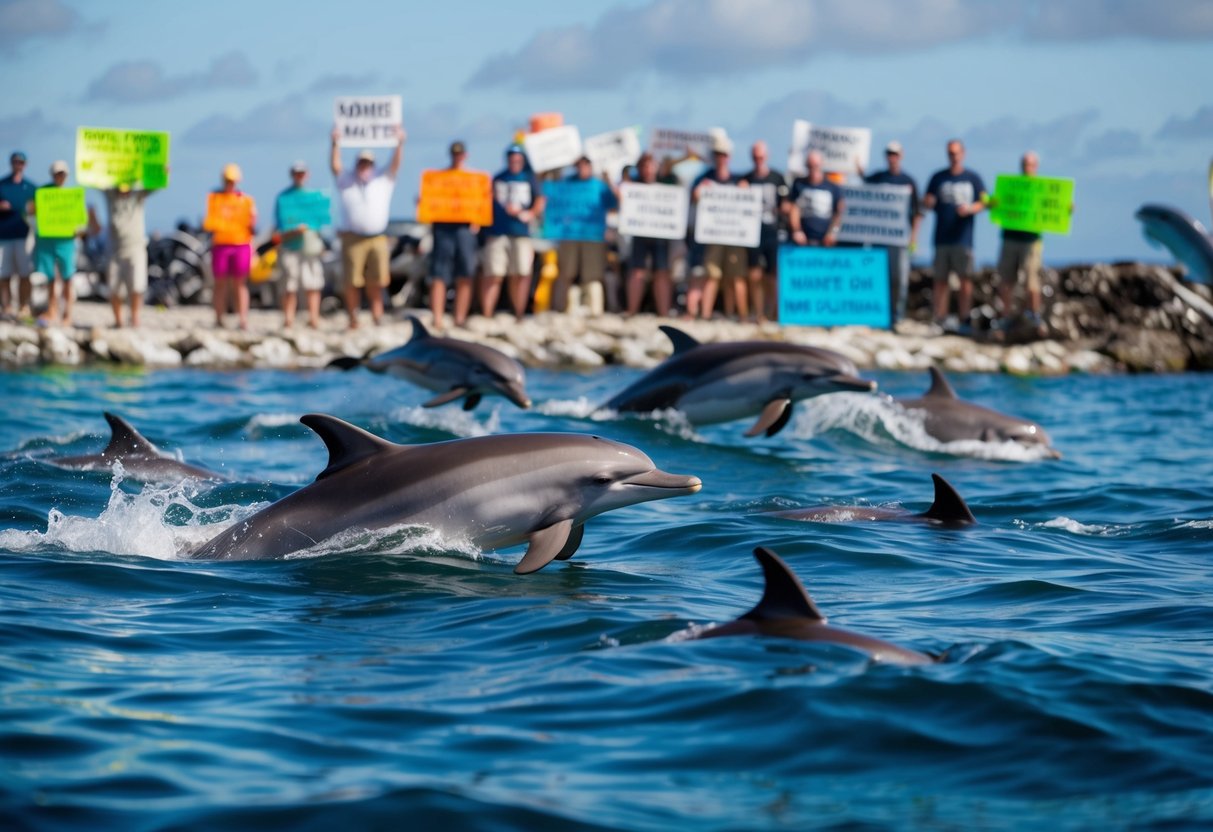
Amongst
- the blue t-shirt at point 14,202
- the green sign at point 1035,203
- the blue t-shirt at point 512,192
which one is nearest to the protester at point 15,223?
the blue t-shirt at point 14,202

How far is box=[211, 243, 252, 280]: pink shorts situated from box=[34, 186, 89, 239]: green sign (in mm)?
1941

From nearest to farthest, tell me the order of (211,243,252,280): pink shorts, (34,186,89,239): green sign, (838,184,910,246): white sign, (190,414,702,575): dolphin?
(190,414,702,575): dolphin
(34,186,89,239): green sign
(211,243,252,280): pink shorts
(838,184,910,246): white sign

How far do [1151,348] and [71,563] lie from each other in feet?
70.3

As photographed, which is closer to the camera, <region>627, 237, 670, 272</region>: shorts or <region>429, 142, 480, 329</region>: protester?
<region>429, 142, 480, 329</region>: protester

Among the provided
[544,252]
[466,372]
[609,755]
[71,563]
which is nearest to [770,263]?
[544,252]

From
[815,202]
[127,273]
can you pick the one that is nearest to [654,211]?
[815,202]

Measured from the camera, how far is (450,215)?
23.4m

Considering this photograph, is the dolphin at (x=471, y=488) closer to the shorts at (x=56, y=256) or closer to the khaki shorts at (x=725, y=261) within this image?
the shorts at (x=56, y=256)

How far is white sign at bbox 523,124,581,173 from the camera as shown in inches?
966

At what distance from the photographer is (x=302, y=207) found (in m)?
22.8

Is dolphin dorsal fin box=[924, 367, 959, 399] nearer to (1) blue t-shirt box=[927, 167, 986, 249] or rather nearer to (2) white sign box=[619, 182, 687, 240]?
(1) blue t-shirt box=[927, 167, 986, 249]

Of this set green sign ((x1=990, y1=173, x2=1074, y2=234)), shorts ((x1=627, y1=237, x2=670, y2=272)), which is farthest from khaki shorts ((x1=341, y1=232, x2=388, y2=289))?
green sign ((x1=990, y1=173, x2=1074, y2=234))

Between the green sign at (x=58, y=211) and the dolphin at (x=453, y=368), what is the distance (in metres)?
8.01

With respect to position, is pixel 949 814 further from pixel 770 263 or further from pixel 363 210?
pixel 770 263
